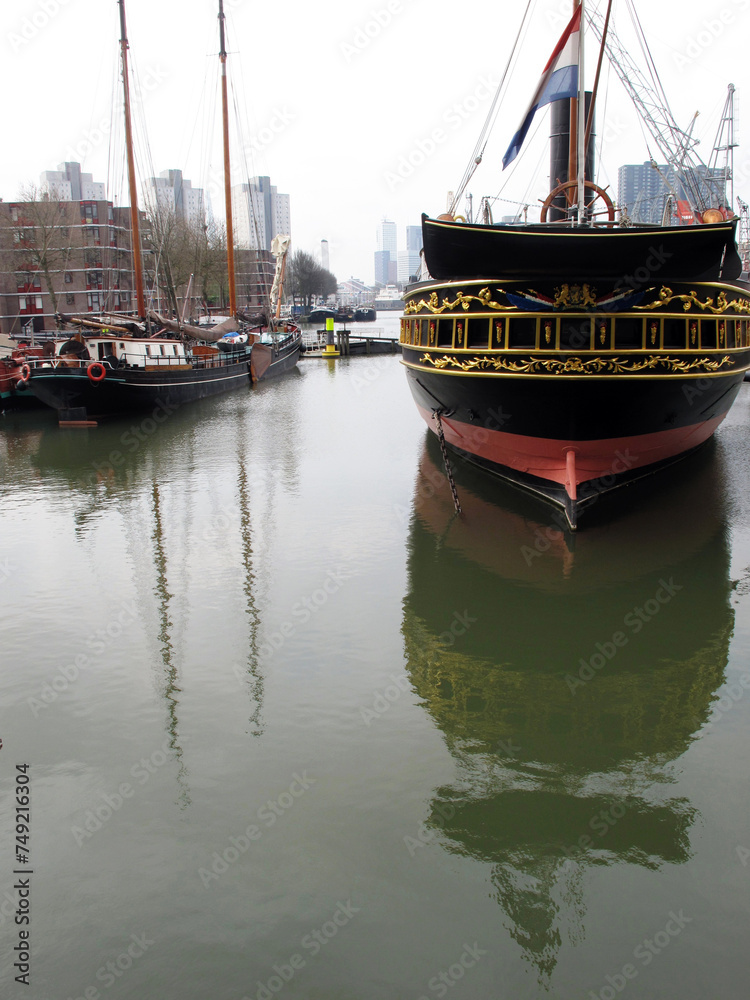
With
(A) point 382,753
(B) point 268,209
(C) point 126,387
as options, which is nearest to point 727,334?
(A) point 382,753

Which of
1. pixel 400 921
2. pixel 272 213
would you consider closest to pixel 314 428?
pixel 400 921

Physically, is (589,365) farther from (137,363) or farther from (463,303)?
(137,363)

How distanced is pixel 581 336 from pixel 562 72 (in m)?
4.25

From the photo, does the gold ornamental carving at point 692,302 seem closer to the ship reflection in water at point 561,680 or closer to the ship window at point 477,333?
the ship window at point 477,333

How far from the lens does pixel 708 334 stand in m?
10.2

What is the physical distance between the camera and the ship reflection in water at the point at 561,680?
4402 millimetres

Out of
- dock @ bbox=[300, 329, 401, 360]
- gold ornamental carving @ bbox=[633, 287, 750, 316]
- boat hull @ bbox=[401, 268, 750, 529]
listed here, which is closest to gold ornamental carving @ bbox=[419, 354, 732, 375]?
boat hull @ bbox=[401, 268, 750, 529]

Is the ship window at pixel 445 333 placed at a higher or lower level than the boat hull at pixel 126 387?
higher

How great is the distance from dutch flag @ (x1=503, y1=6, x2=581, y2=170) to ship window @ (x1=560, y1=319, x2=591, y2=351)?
3.50 meters

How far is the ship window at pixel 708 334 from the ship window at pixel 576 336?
1969 millimetres

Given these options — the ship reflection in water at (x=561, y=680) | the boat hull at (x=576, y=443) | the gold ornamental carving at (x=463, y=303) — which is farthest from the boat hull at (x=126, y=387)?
the ship reflection in water at (x=561, y=680)

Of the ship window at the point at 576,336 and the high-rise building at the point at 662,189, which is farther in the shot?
the high-rise building at the point at 662,189

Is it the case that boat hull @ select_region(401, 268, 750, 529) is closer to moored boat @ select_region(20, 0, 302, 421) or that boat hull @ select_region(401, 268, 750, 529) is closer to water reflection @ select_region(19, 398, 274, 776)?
water reflection @ select_region(19, 398, 274, 776)

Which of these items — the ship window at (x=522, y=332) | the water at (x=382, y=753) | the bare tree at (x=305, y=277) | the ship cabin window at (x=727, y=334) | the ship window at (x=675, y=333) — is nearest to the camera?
the water at (x=382, y=753)
